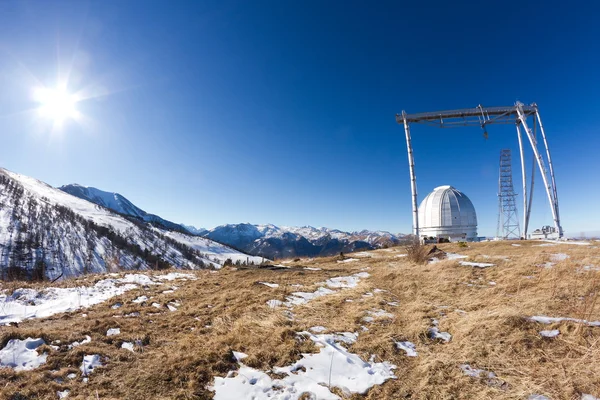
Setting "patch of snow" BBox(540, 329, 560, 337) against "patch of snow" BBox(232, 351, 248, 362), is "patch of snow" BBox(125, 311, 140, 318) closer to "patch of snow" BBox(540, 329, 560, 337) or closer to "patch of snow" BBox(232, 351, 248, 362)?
"patch of snow" BBox(232, 351, 248, 362)

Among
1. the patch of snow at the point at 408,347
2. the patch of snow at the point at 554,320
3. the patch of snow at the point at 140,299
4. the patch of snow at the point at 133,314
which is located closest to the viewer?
the patch of snow at the point at 408,347

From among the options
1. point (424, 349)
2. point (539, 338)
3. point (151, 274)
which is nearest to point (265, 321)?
point (424, 349)

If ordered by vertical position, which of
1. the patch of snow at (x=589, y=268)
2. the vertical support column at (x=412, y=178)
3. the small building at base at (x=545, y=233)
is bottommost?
the patch of snow at (x=589, y=268)

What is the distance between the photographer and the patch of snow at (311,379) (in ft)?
12.7

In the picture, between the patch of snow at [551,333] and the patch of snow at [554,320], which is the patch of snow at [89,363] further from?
the patch of snow at [554,320]

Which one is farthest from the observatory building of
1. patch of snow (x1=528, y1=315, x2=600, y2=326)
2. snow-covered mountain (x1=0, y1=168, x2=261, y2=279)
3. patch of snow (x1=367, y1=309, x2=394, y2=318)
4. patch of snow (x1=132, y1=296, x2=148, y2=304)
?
snow-covered mountain (x1=0, y1=168, x2=261, y2=279)

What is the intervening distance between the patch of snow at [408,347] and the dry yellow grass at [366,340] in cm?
14

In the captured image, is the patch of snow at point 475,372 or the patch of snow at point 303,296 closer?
the patch of snow at point 475,372

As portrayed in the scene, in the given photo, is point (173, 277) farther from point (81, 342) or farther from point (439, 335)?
point (439, 335)

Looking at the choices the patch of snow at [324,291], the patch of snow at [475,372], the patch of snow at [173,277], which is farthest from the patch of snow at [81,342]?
the patch of snow at [475,372]

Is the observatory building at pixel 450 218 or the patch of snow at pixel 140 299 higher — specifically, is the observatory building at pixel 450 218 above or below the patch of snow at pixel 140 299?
above

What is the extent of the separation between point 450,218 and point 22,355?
43.7 meters

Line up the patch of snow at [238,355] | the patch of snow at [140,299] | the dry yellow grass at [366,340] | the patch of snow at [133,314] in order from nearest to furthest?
the dry yellow grass at [366,340], the patch of snow at [238,355], the patch of snow at [133,314], the patch of snow at [140,299]

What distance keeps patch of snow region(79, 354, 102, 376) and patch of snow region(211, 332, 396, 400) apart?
2271mm
